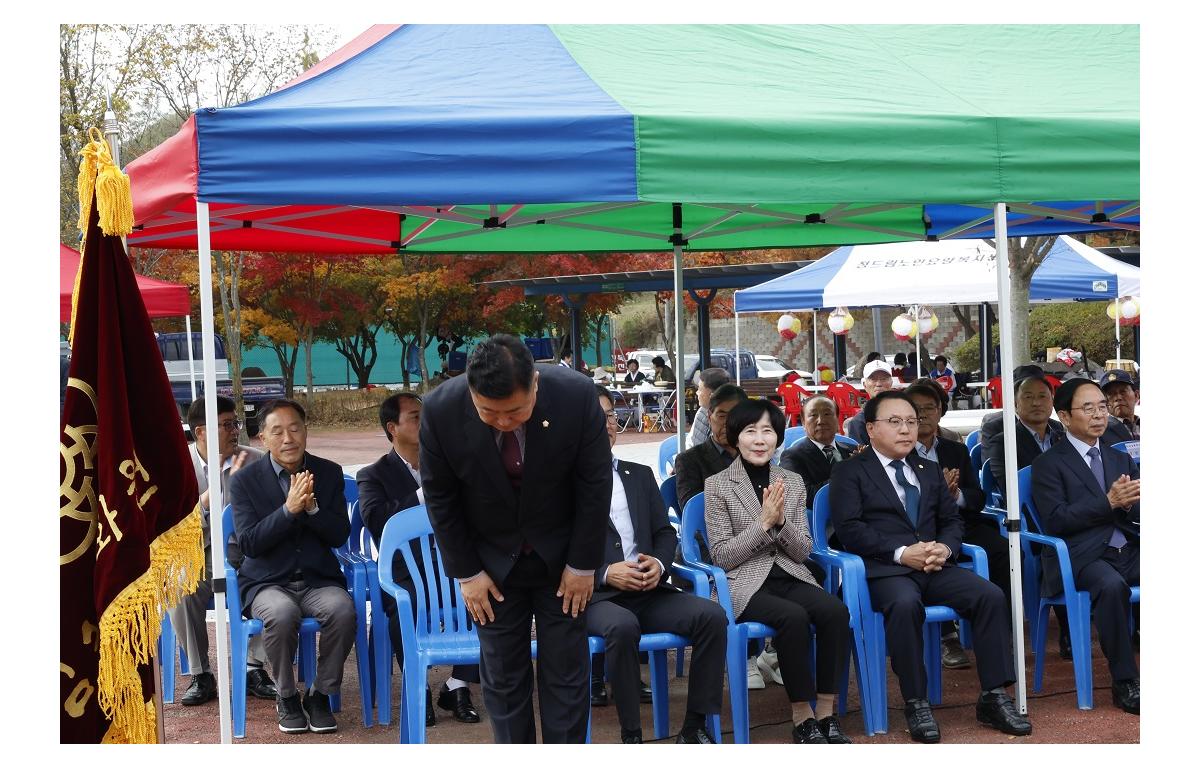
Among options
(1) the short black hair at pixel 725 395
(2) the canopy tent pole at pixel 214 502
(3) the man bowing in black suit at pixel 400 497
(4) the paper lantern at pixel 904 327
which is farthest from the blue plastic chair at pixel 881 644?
(4) the paper lantern at pixel 904 327

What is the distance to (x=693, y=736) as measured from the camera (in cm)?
459

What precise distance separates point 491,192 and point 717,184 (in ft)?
2.66

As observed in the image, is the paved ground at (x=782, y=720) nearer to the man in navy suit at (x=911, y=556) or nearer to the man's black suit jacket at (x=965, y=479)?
the man in navy suit at (x=911, y=556)

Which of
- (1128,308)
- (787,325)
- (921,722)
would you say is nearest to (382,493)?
(921,722)

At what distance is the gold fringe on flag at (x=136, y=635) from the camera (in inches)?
146

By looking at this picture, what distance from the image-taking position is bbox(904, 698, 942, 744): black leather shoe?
185 inches

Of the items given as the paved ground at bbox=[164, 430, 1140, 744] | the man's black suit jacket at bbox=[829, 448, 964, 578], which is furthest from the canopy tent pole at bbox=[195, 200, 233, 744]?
the man's black suit jacket at bbox=[829, 448, 964, 578]

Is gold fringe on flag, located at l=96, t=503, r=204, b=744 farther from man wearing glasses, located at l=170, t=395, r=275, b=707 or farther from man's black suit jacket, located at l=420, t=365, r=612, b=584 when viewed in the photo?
man wearing glasses, located at l=170, t=395, r=275, b=707

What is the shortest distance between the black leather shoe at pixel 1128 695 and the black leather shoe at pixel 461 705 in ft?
8.77

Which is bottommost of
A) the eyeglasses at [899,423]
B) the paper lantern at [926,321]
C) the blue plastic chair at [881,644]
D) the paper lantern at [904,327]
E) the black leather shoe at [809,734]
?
the black leather shoe at [809,734]

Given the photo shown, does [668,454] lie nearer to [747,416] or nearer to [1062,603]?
[747,416]

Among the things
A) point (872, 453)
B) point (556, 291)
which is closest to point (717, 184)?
point (872, 453)

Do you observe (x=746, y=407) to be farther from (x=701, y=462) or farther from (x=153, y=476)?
(x=153, y=476)

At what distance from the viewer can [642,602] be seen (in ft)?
15.6
